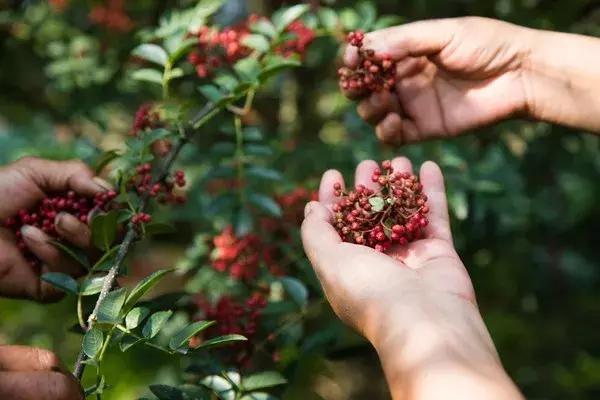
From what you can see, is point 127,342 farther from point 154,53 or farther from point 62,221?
point 154,53

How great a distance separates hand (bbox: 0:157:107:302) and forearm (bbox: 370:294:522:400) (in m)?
0.90

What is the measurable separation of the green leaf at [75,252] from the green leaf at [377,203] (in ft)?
2.24

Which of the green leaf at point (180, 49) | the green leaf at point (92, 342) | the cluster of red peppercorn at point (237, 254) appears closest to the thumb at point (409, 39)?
the green leaf at point (180, 49)

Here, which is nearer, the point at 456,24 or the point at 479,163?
the point at 456,24

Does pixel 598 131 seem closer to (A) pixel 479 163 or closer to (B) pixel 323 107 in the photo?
(A) pixel 479 163

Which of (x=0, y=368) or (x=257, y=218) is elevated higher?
(x=0, y=368)

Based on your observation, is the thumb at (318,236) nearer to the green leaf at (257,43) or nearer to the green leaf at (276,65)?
the green leaf at (276,65)

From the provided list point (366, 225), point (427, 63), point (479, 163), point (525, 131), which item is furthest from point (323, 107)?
point (366, 225)

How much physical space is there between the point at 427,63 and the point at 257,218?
2.64 ft

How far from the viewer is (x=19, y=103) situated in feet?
12.6

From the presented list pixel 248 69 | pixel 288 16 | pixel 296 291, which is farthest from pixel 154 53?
pixel 296 291

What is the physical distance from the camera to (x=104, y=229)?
1680 mm

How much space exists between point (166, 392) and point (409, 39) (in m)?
1.14

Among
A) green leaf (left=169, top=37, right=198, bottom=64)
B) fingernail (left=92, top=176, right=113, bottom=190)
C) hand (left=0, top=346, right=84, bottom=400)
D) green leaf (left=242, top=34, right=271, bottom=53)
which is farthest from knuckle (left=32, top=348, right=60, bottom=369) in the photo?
green leaf (left=242, top=34, right=271, bottom=53)
